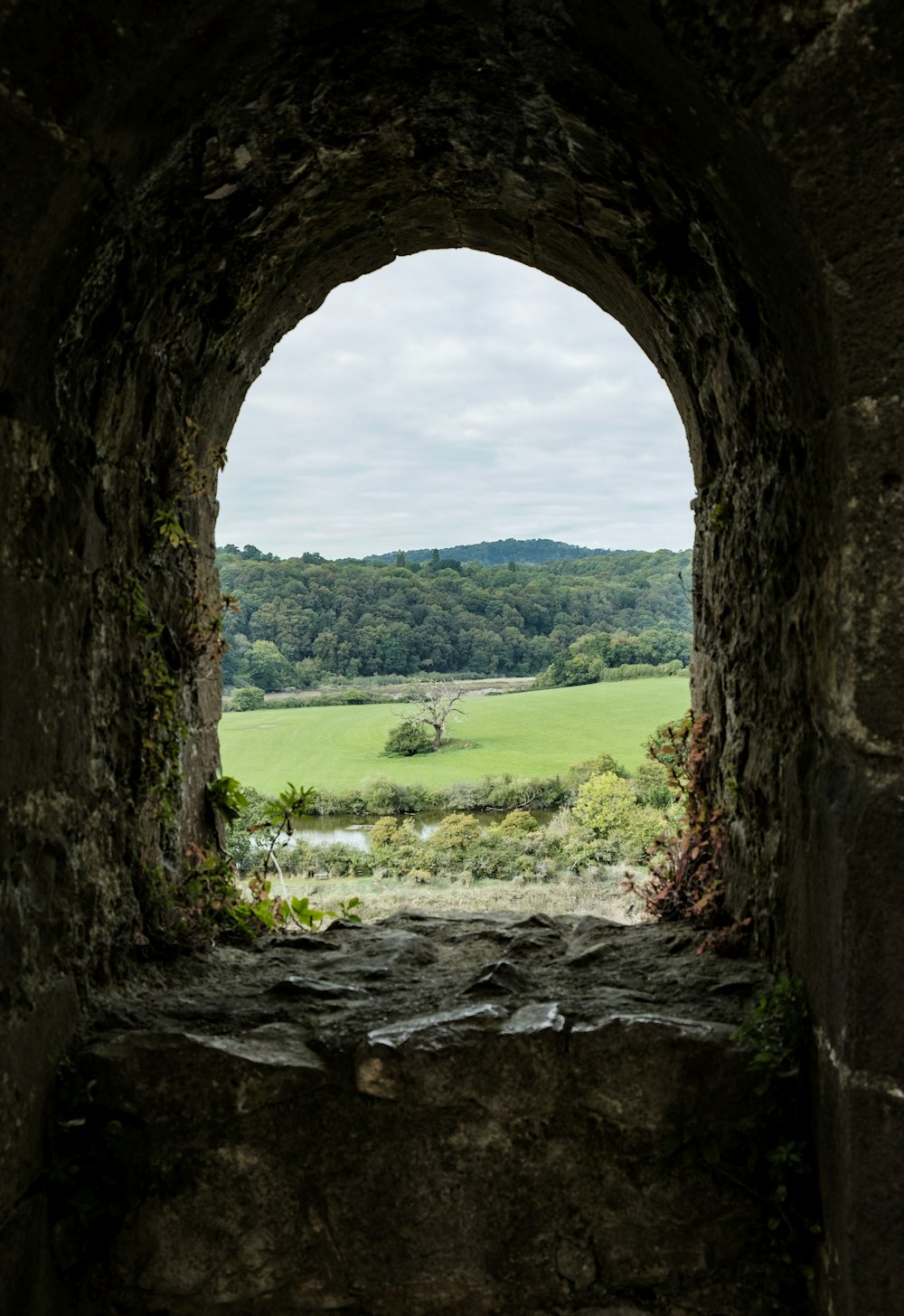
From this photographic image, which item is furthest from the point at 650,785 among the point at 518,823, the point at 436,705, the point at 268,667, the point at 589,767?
the point at 268,667

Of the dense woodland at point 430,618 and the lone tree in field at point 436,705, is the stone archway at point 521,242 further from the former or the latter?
the lone tree in field at point 436,705

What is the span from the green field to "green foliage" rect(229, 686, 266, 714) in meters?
0.05

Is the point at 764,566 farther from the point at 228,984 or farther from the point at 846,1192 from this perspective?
the point at 228,984

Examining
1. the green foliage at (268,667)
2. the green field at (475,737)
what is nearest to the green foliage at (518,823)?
the green field at (475,737)

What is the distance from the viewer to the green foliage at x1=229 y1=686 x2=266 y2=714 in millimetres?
5326

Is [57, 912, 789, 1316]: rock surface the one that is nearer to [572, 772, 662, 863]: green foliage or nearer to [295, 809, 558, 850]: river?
[295, 809, 558, 850]: river

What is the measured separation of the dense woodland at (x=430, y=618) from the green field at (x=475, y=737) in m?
0.30

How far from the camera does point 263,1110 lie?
2123mm

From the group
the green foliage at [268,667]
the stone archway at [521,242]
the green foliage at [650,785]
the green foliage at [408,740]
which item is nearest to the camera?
the stone archway at [521,242]

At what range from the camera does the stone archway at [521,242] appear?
1572 millimetres

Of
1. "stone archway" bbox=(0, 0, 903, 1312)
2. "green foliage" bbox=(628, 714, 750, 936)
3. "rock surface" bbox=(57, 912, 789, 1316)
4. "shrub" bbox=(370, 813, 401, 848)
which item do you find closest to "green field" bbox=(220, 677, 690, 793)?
"shrub" bbox=(370, 813, 401, 848)

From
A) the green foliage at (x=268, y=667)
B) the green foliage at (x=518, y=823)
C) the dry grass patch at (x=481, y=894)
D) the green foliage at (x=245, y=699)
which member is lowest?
the dry grass patch at (x=481, y=894)

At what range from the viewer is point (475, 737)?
6.72 meters

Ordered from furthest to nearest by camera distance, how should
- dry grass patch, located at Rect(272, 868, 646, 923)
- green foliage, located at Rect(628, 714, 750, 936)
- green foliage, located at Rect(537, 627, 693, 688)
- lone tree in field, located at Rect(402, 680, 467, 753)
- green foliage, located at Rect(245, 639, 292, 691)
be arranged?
1. lone tree in field, located at Rect(402, 680, 467, 753)
2. green foliage, located at Rect(537, 627, 693, 688)
3. green foliage, located at Rect(245, 639, 292, 691)
4. dry grass patch, located at Rect(272, 868, 646, 923)
5. green foliage, located at Rect(628, 714, 750, 936)
